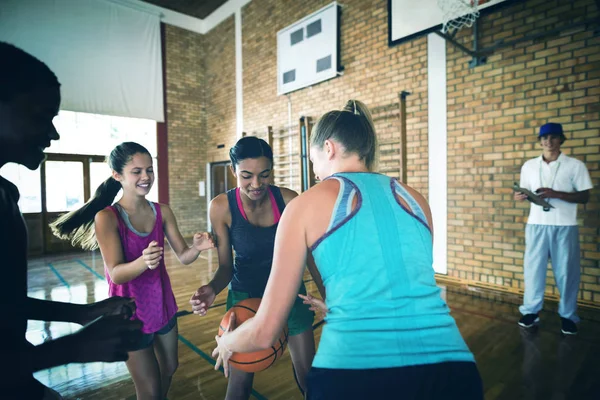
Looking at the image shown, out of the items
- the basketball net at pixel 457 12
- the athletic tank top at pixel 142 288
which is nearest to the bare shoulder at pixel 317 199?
the athletic tank top at pixel 142 288

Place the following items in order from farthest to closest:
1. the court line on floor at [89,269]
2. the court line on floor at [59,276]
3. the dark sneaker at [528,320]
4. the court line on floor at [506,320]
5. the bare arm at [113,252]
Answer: the court line on floor at [89,269], the court line on floor at [59,276], the dark sneaker at [528,320], the court line on floor at [506,320], the bare arm at [113,252]

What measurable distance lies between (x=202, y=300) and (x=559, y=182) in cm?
343

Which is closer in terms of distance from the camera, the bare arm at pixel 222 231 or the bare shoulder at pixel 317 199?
the bare shoulder at pixel 317 199

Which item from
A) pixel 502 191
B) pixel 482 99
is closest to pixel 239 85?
pixel 482 99

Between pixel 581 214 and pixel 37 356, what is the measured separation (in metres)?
4.72

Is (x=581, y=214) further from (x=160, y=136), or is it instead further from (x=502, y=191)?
(x=160, y=136)

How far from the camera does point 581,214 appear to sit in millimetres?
3717

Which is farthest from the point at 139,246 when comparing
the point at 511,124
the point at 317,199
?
the point at 511,124

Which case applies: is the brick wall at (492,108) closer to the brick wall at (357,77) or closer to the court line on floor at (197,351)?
the brick wall at (357,77)

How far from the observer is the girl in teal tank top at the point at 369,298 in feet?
2.83

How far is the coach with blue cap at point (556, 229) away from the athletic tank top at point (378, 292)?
2.92 meters

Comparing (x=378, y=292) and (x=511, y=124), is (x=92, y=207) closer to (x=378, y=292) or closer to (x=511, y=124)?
(x=378, y=292)

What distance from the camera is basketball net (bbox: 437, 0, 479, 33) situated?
408cm

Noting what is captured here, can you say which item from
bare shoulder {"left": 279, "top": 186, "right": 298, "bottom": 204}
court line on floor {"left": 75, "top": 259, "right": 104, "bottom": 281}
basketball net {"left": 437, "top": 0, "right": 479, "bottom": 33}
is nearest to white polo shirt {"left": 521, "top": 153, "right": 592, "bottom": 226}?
basketball net {"left": 437, "top": 0, "right": 479, "bottom": 33}
